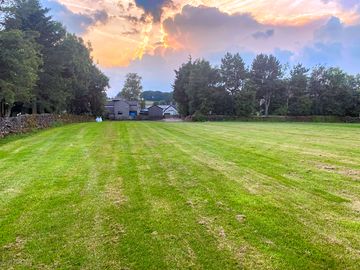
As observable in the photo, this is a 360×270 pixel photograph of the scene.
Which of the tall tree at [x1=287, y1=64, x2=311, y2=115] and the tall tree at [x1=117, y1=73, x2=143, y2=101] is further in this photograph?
the tall tree at [x1=117, y1=73, x2=143, y2=101]

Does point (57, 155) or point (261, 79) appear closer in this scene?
point (57, 155)

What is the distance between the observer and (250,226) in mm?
4754

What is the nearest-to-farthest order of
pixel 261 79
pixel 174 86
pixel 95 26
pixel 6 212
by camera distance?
pixel 6 212
pixel 95 26
pixel 261 79
pixel 174 86

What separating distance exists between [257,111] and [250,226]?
64.6 m

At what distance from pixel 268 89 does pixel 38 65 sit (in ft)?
159

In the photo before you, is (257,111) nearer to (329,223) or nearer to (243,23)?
(243,23)

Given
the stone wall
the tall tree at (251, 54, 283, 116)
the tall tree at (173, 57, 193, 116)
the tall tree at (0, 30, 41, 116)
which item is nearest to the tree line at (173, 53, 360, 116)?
the tall tree at (251, 54, 283, 116)

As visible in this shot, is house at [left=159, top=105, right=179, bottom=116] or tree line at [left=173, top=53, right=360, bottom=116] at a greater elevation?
tree line at [left=173, top=53, right=360, bottom=116]

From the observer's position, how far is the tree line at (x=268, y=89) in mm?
62250

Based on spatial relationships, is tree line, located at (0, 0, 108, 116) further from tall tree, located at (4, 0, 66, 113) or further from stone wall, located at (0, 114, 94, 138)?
stone wall, located at (0, 114, 94, 138)

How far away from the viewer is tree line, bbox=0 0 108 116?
2258cm

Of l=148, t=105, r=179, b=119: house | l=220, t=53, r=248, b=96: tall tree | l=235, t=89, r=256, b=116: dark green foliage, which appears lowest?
l=148, t=105, r=179, b=119: house

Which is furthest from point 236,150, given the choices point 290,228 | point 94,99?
point 94,99

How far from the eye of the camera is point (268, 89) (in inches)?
2603
